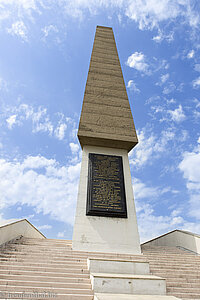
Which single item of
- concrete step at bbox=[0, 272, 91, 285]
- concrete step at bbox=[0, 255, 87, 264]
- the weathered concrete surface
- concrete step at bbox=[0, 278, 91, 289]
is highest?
the weathered concrete surface

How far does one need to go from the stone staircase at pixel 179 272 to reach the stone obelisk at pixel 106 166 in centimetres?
97

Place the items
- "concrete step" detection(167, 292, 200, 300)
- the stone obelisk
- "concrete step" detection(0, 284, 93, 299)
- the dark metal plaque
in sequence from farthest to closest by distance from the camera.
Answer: the dark metal plaque < the stone obelisk < "concrete step" detection(167, 292, 200, 300) < "concrete step" detection(0, 284, 93, 299)

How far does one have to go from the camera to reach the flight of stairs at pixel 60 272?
3055 millimetres

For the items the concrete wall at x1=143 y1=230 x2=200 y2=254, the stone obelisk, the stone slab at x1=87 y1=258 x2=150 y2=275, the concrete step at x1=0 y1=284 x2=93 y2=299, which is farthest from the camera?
the concrete wall at x1=143 y1=230 x2=200 y2=254

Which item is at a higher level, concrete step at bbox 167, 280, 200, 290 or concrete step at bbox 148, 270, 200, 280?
concrete step at bbox 148, 270, 200, 280

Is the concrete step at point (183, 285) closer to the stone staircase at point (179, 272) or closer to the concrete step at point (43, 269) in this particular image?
the stone staircase at point (179, 272)

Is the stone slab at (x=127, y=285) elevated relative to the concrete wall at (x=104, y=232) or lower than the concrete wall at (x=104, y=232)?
lower

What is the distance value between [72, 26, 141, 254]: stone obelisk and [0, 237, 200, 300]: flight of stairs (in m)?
0.77

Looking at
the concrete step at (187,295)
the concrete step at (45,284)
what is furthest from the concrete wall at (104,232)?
the concrete step at (187,295)

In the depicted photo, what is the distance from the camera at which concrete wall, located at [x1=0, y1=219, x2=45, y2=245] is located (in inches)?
198

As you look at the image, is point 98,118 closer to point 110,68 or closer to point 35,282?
point 110,68

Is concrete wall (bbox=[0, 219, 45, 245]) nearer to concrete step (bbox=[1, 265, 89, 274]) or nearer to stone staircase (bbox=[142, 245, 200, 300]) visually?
concrete step (bbox=[1, 265, 89, 274])

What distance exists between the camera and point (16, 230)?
610 centimetres

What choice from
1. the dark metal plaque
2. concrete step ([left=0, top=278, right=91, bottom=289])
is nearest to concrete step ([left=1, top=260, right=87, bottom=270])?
concrete step ([left=0, top=278, right=91, bottom=289])
